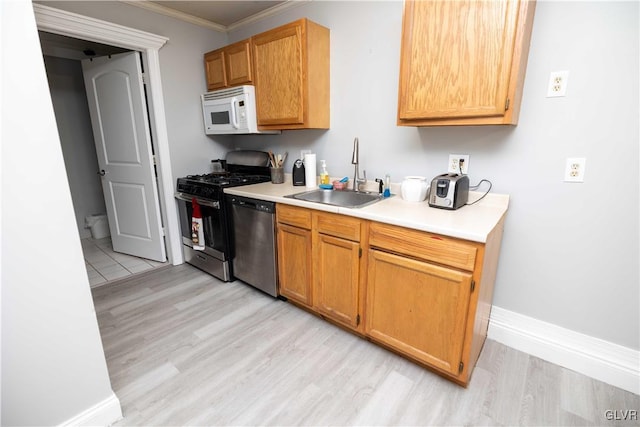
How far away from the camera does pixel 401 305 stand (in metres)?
1.62

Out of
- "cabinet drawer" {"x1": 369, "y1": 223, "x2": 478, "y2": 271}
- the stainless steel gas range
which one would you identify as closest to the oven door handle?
the stainless steel gas range

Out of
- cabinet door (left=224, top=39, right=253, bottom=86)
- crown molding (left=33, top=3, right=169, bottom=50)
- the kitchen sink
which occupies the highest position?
crown molding (left=33, top=3, right=169, bottom=50)

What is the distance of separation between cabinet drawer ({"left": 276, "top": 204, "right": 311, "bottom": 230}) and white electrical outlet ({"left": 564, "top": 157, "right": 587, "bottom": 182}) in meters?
1.45

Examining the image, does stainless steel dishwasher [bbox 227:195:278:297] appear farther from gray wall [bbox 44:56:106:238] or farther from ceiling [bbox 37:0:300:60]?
gray wall [bbox 44:56:106:238]

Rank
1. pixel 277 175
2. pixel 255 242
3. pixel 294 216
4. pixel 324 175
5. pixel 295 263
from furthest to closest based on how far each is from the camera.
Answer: pixel 277 175 → pixel 324 175 → pixel 255 242 → pixel 295 263 → pixel 294 216

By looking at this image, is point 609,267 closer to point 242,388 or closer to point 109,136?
point 242,388

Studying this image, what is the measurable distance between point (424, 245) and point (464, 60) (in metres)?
0.95

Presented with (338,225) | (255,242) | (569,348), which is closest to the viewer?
(569,348)

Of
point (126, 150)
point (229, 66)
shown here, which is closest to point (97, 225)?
point (126, 150)

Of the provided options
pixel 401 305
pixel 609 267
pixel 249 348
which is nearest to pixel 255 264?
pixel 249 348

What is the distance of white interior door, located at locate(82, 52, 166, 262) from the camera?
9.01 ft

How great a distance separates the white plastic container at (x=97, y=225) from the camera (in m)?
3.91

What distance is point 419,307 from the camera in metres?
1.55

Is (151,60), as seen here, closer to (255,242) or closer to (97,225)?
(255,242)
